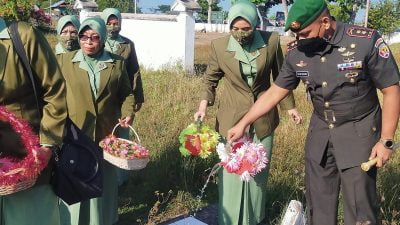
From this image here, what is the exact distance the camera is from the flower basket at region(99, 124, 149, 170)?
3414 millimetres

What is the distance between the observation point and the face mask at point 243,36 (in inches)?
145

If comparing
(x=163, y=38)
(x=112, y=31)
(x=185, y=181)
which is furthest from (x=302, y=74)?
(x=163, y=38)

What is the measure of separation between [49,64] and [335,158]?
5.64ft

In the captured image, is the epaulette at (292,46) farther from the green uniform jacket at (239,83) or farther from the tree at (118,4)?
the tree at (118,4)

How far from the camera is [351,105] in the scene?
277 cm

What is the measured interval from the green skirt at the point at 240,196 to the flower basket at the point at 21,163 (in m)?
1.91

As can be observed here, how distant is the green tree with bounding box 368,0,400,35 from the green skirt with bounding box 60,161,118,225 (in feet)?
110

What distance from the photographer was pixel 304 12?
263cm

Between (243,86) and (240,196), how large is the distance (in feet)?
2.92

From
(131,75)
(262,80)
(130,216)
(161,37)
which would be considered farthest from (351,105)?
(161,37)

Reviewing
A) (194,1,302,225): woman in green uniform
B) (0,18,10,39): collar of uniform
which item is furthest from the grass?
(0,18,10,39): collar of uniform

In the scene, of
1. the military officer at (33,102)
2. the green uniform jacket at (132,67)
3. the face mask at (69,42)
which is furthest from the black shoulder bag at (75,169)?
the green uniform jacket at (132,67)

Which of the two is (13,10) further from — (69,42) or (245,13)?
(69,42)

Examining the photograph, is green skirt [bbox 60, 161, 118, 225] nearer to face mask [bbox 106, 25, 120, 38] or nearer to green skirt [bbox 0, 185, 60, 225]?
green skirt [bbox 0, 185, 60, 225]
